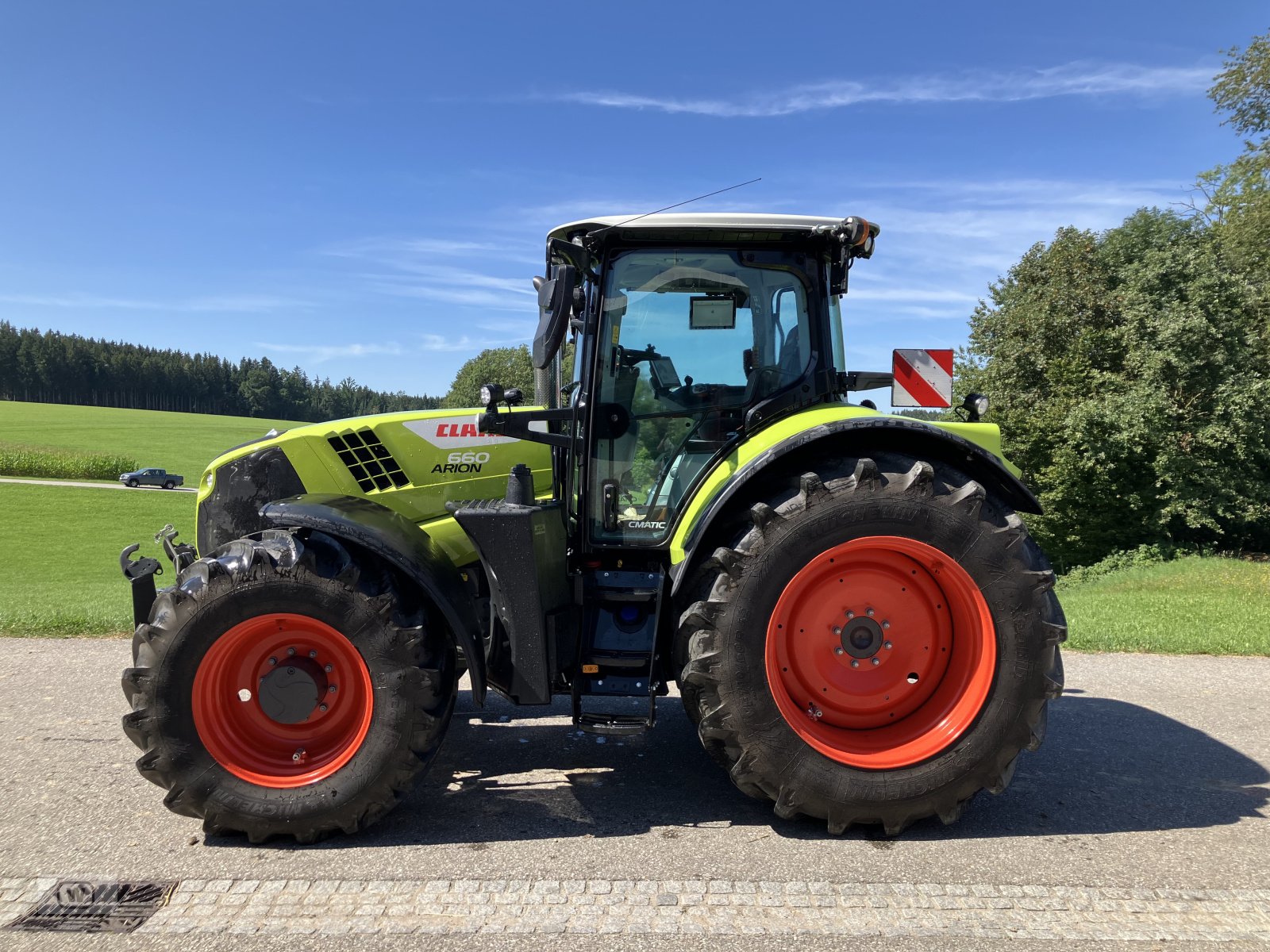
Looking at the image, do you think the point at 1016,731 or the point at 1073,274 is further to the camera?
the point at 1073,274

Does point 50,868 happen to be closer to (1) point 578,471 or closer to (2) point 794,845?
(1) point 578,471

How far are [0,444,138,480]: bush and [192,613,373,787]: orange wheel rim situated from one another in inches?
1882

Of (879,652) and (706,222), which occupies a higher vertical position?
(706,222)

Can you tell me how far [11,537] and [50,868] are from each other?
29922 mm

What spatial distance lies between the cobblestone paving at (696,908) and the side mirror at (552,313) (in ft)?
6.57

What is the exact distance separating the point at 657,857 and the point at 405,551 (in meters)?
1.51

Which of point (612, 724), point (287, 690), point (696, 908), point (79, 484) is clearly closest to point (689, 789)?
point (612, 724)

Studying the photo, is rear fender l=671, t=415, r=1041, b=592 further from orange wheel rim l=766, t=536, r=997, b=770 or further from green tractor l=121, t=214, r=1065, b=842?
orange wheel rim l=766, t=536, r=997, b=770

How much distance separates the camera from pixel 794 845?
3125mm

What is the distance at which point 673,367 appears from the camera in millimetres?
3678

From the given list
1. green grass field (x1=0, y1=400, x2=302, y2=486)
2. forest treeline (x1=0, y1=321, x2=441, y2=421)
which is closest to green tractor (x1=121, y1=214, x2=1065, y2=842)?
green grass field (x1=0, y1=400, x2=302, y2=486)

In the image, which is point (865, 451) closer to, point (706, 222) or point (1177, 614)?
point (706, 222)

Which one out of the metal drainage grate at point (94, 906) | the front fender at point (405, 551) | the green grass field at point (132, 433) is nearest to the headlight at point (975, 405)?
the front fender at point (405, 551)

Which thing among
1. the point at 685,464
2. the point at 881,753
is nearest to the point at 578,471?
the point at 685,464
